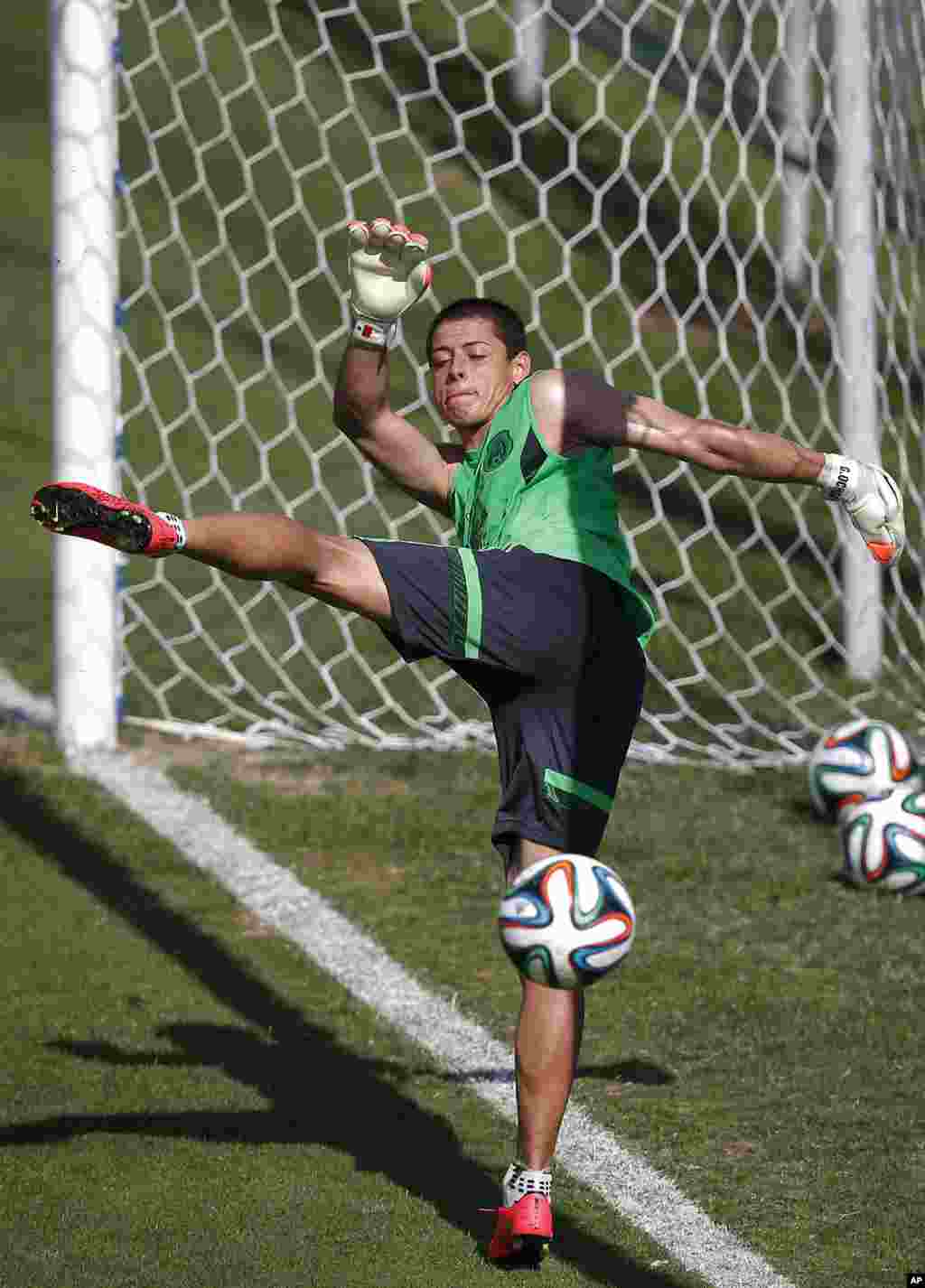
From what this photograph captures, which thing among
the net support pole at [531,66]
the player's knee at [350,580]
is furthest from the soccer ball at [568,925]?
the net support pole at [531,66]

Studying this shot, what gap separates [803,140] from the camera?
837cm

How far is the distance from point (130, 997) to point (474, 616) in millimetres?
1815

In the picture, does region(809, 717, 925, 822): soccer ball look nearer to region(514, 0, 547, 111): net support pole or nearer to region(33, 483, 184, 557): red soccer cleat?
region(33, 483, 184, 557): red soccer cleat

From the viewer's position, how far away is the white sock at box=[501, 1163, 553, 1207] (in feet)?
12.1

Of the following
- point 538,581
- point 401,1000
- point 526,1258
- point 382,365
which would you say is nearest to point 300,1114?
point 401,1000

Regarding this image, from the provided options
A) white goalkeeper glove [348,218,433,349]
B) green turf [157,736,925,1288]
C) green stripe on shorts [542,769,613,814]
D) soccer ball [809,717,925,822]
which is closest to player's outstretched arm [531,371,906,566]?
white goalkeeper glove [348,218,433,349]

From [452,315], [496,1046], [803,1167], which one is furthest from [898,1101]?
[452,315]

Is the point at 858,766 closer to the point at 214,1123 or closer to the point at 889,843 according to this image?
the point at 889,843

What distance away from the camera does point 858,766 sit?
6379 mm

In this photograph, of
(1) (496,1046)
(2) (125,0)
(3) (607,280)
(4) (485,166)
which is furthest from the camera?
(3) (607,280)

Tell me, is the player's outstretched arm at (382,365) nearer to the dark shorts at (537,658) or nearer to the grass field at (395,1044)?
the dark shorts at (537,658)

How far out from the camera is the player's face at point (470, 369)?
161 inches

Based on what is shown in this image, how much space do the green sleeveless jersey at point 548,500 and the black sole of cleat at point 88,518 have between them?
0.82 m

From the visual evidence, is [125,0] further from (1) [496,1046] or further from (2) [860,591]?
(1) [496,1046]
